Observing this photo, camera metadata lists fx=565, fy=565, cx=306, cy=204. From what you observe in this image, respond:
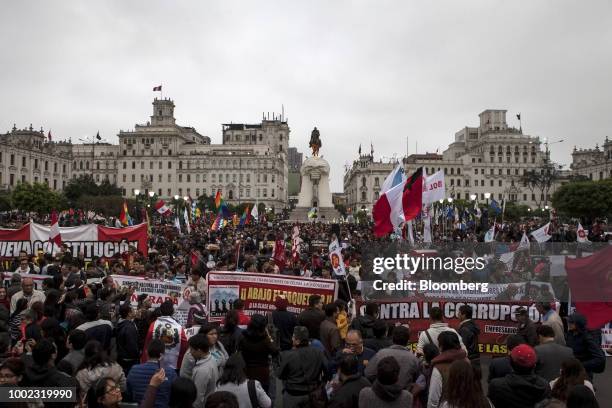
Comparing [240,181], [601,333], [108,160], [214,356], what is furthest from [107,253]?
[108,160]

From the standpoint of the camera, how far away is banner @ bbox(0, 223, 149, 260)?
1644cm

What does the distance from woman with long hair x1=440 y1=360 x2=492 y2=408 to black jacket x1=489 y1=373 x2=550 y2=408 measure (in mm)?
686

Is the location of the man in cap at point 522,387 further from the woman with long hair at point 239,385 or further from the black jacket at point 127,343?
the black jacket at point 127,343

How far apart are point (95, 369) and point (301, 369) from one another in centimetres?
226

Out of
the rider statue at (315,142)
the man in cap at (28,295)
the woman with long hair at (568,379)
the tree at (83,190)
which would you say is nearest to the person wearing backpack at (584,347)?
the woman with long hair at (568,379)

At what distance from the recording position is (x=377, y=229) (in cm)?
1441

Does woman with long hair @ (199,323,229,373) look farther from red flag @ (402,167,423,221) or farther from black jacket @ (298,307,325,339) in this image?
red flag @ (402,167,423,221)

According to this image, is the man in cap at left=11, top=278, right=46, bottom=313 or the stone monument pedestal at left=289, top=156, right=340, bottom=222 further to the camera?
the stone monument pedestal at left=289, top=156, right=340, bottom=222

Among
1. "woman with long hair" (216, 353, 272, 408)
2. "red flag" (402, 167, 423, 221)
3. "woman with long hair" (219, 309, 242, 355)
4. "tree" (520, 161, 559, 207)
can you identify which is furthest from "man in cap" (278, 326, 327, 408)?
"tree" (520, 161, 559, 207)

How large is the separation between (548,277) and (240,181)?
11494cm

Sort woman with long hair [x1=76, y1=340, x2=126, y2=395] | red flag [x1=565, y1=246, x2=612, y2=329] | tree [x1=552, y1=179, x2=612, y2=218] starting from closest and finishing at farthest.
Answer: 1. woman with long hair [x1=76, y1=340, x2=126, y2=395]
2. red flag [x1=565, y1=246, x2=612, y2=329]
3. tree [x1=552, y1=179, x2=612, y2=218]

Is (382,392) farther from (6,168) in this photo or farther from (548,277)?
(6,168)

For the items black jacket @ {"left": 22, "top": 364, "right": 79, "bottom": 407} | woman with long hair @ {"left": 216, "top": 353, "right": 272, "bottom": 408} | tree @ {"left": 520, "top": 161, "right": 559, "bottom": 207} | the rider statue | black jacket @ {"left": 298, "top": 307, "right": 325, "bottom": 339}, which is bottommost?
woman with long hair @ {"left": 216, "top": 353, "right": 272, "bottom": 408}

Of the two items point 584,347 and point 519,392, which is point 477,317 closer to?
point 584,347
